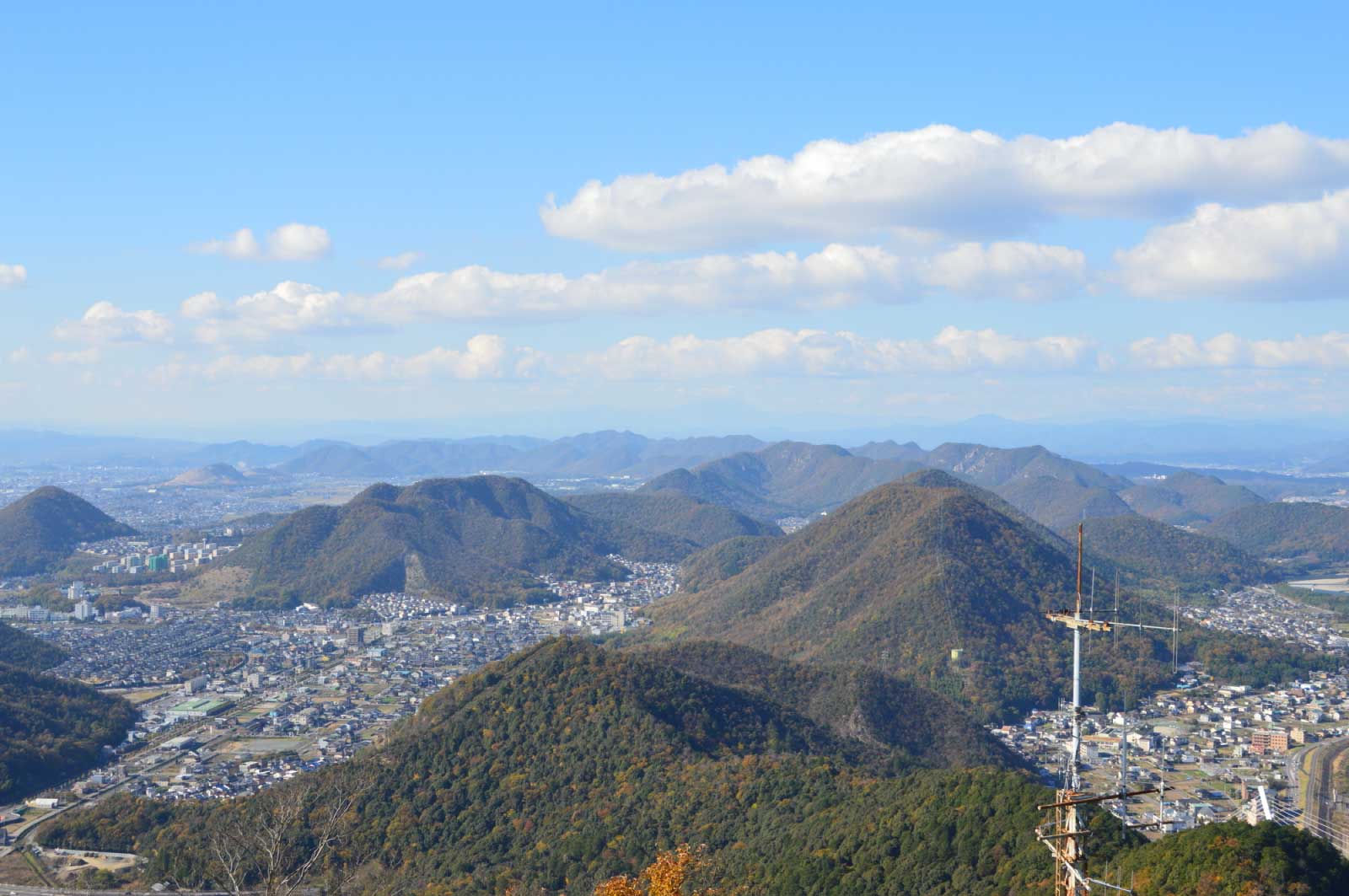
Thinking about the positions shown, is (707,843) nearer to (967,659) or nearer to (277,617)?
(967,659)

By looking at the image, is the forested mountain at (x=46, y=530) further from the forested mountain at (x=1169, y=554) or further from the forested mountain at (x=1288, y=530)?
the forested mountain at (x=1288, y=530)

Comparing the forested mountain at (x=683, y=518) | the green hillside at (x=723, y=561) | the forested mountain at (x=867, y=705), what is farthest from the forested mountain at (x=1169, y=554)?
the forested mountain at (x=867, y=705)

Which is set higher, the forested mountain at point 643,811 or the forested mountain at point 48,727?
the forested mountain at point 643,811

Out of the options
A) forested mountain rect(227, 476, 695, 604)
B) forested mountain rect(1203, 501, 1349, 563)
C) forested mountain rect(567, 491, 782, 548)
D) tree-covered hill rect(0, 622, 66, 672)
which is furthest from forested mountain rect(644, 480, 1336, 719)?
forested mountain rect(567, 491, 782, 548)

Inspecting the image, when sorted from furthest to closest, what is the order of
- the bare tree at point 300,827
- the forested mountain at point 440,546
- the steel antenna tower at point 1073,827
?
the forested mountain at point 440,546, the bare tree at point 300,827, the steel antenna tower at point 1073,827

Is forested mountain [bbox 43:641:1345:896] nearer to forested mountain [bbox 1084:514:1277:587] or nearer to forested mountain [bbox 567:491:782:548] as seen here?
forested mountain [bbox 1084:514:1277:587]

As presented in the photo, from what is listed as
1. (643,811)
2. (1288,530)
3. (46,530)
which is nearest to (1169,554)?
(1288,530)
